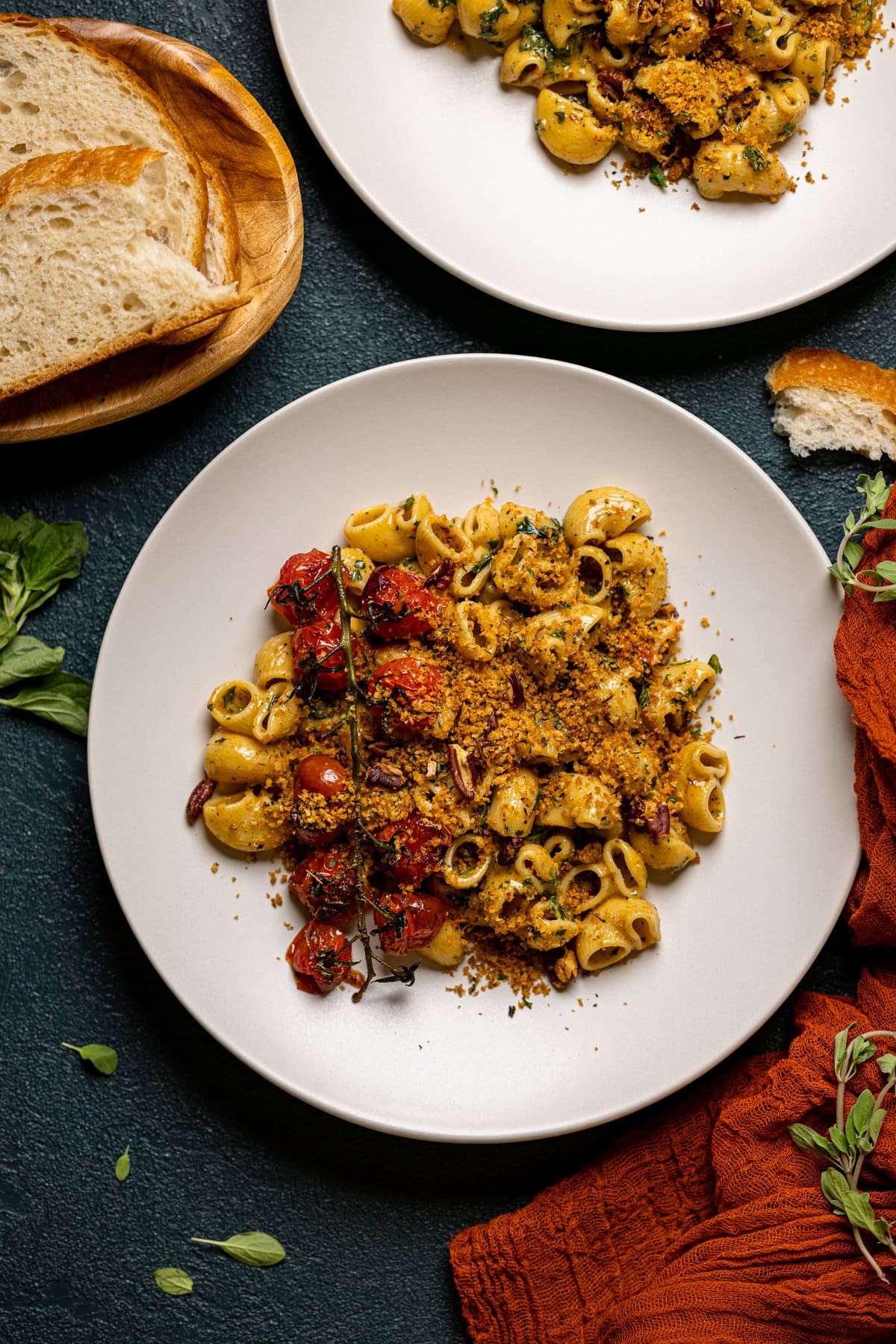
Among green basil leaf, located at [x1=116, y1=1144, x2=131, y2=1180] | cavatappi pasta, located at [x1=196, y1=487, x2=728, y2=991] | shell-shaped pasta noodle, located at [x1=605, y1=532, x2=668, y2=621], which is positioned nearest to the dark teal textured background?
green basil leaf, located at [x1=116, y1=1144, x2=131, y2=1180]

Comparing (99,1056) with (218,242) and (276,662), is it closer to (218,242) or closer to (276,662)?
(276,662)

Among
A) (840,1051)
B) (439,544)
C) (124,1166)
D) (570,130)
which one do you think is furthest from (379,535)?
(124,1166)

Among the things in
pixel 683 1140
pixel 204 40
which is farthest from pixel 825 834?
pixel 204 40

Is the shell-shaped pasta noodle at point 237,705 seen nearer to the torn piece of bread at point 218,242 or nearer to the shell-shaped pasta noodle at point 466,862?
the shell-shaped pasta noodle at point 466,862

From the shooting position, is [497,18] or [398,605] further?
[497,18]

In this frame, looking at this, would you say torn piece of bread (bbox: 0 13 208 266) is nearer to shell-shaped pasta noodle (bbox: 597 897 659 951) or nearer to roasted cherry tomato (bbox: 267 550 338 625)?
roasted cherry tomato (bbox: 267 550 338 625)

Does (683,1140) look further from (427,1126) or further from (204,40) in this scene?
(204,40)

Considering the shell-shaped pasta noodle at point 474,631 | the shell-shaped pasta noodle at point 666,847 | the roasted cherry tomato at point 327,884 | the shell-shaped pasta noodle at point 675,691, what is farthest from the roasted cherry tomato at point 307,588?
the shell-shaped pasta noodle at point 666,847
